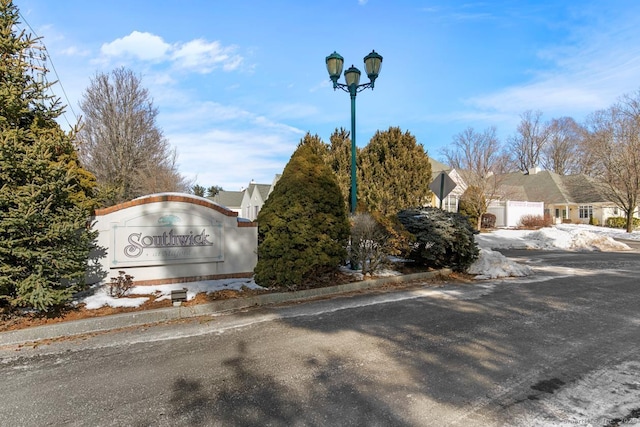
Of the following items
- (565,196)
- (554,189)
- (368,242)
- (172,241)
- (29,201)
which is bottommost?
(368,242)

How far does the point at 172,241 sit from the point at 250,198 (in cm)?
3732

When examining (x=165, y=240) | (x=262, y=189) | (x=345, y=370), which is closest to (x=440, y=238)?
(x=345, y=370)

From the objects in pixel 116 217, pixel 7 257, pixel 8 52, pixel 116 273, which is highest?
pixel 8 52

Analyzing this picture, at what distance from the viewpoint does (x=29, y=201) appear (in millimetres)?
4914

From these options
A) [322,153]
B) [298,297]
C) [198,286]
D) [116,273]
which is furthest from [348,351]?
[322,153]

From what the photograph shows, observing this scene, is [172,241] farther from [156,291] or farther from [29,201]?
[29,201]

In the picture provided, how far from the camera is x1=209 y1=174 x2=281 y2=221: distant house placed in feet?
133

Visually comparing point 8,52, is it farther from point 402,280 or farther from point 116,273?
point 402,280

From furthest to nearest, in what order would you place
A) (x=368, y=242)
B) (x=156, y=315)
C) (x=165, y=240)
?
(x=368, y=242) < (x=165, y=240) < (x=156, y=315)

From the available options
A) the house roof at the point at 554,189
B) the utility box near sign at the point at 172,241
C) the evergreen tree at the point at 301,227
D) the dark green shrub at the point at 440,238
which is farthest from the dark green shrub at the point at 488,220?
the utility box near sign at the point at 172,241

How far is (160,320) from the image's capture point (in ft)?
18.6

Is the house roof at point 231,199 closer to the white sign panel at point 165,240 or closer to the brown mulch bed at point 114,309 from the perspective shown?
the white sign panel at point 165,240

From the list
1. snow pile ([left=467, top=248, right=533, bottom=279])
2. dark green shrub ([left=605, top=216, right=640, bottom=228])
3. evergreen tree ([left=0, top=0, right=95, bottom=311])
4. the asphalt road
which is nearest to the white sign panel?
evergreen tree ([left=0, top=0, right=95, bottom=311])

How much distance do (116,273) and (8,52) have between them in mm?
4149
